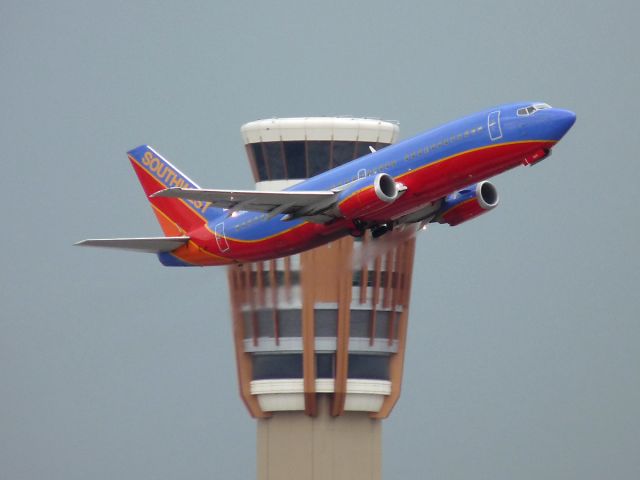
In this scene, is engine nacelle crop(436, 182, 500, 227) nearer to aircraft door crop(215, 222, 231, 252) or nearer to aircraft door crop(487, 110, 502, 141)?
aircraft door crop(487, 110, 502, 141)

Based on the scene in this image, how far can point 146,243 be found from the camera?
11656cm

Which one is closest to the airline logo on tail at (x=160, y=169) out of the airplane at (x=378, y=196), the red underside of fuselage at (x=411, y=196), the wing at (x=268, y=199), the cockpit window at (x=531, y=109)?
the airplane at (x=378, y=196)

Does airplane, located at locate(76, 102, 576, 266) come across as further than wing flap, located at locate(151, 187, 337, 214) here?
No

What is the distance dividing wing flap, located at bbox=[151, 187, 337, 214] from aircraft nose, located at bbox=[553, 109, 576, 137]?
12593 mm

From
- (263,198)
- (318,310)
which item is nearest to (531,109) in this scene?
(263,198)

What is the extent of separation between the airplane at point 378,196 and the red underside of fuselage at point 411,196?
5 cm

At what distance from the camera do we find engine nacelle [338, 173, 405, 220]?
4070 inches

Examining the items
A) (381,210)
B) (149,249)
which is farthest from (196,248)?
(381,210)

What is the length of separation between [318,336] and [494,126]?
4903cm

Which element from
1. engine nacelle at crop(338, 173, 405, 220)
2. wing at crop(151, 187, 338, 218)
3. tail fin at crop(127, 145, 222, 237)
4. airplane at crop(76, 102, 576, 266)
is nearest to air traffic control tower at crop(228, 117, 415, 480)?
tail fin at crop(127, 145, 222, 237)

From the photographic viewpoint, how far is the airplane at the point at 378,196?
101938 mm

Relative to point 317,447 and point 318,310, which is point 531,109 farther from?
point 317,447

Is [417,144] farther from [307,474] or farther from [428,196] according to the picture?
[307,474]

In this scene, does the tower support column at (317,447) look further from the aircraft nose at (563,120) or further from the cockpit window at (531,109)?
the aircraft nose at (563,120)
